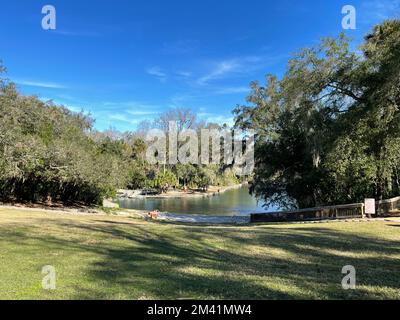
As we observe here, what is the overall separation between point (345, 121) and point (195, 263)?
38.1ft

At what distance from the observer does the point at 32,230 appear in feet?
36.2

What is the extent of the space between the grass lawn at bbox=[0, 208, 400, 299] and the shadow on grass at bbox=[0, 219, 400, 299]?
1 centimetres

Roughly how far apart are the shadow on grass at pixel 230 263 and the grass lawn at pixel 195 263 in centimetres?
1

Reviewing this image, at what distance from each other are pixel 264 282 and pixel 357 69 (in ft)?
40.1

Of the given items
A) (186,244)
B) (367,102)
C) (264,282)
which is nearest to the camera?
(264,282)

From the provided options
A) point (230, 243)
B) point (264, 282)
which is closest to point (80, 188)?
point (230, 243)

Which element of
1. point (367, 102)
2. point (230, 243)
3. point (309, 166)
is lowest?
point (230, 243)

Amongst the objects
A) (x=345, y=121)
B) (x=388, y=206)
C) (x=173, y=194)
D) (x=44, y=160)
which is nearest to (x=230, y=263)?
(x=345, y=121)

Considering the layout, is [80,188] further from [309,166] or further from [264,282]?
[264,282]

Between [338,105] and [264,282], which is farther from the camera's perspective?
[338,105]

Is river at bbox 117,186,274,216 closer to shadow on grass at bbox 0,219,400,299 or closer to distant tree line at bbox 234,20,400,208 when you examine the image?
distant tree line at bbox 234,20,400,208

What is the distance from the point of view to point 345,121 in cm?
1595

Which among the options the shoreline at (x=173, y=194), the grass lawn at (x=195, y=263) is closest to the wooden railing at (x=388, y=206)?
the grass lawn at (x=195, y=263)

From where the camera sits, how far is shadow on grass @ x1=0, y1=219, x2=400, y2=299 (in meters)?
5.08
